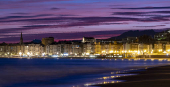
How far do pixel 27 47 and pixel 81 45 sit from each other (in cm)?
4035

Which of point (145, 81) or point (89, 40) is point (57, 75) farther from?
point (89, 40)

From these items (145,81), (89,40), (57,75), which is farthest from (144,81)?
(89,40)

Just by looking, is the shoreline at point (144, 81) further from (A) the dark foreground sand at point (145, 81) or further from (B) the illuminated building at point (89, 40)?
(B) the illuminated building at point (89, 40)

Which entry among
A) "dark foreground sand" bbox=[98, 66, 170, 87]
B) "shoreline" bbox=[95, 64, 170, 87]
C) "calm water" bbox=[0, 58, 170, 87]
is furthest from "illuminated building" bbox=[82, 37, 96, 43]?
"dark foreground sand" bbox=[98, 66, 170, 87]

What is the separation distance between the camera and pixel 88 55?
171 meters

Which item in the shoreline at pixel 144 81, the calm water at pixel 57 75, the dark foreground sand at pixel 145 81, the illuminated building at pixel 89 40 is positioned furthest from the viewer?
the illuminated building at pixel 89 40

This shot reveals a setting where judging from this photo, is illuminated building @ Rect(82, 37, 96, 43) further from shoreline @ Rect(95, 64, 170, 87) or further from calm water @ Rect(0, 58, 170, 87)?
shoreline @ Rect(95, 64, 170, 87)

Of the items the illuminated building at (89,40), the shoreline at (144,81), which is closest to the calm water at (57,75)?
the shoreline at (144,81)

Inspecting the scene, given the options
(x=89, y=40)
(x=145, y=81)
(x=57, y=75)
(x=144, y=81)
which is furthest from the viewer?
(x=89, y=40)

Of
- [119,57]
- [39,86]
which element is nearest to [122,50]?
[119,57]

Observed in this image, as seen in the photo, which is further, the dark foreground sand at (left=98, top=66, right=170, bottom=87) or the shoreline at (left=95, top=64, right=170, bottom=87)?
the shoreline at (left=95, top=64, right=170, bottom=87)

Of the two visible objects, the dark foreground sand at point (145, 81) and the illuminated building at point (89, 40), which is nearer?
the dark foreground sand at point (145, 81)

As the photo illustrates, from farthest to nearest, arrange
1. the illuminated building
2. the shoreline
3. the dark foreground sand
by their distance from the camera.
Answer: the illuminated building < the shoreline < the dark foreground sand

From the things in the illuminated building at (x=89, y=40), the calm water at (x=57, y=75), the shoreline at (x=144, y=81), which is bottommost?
the calm water at (x=57, y=75)
